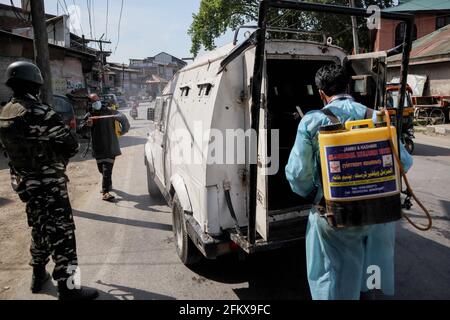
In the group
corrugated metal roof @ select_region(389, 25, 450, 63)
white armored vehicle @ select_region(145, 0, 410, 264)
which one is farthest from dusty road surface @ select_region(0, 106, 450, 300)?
corrugated metal roof @ select_region(389, 25, 450, 63)

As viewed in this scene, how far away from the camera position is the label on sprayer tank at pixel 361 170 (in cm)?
209

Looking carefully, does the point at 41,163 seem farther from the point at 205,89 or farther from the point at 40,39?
the point at 40,39

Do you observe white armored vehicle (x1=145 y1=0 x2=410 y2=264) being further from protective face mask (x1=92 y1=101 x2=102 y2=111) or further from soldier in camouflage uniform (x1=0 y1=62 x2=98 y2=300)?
protective face mask (x1=92 y1=101 x2=102 y2=111)

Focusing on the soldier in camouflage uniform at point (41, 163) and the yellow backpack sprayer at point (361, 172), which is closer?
the yellow backpack sprayer at point (361, 172)

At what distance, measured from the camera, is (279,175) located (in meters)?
4.20

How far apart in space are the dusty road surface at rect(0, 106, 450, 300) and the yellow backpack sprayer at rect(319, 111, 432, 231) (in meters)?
1.68

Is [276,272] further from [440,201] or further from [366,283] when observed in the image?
[440,201]

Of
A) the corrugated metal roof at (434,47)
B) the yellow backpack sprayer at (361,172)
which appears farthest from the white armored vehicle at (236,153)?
the corrugated metal roof at (434,47)

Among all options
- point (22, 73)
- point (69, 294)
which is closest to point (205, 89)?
point (22, 73)

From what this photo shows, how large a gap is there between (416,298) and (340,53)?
2.41 meters

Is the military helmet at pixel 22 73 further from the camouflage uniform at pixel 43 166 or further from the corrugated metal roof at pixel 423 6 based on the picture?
the corrugated metal roof at pixel 423 6

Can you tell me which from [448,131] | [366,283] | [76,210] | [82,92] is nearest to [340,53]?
[366,283]

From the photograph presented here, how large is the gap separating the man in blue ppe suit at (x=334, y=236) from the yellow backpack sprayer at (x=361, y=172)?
0.62 feet

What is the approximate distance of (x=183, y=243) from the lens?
4066mm
